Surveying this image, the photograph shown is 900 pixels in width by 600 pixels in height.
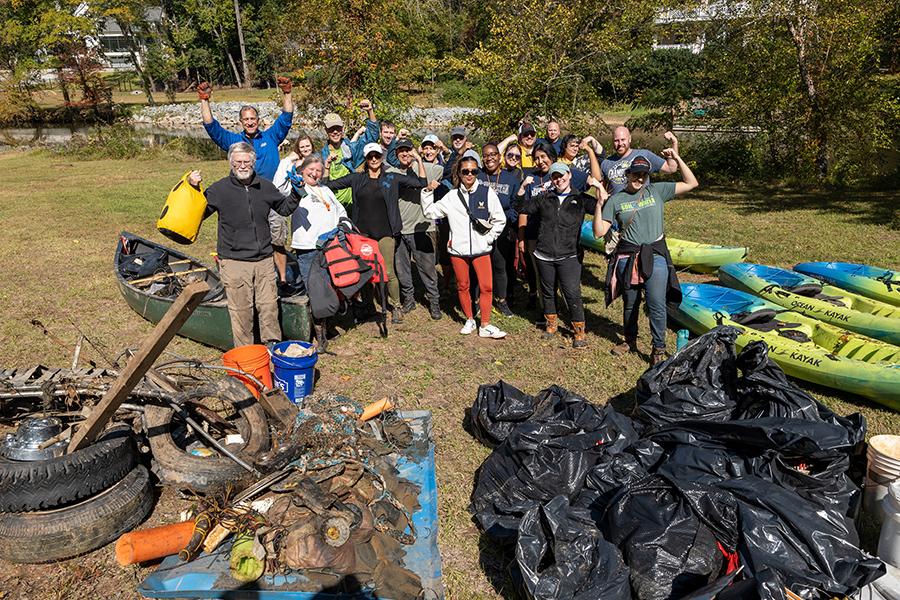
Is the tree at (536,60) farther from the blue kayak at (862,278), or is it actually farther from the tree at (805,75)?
the blue kayak at (862,278)

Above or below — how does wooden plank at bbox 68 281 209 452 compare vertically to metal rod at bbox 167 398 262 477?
above

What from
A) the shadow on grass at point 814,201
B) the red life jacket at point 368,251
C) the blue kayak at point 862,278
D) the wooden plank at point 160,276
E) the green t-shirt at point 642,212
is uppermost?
the green t-shirt at point 642,212

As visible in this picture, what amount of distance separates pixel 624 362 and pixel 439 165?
144 inches

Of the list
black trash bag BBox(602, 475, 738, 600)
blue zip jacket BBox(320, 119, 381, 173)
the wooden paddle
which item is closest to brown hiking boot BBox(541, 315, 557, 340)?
blue zip jacket BBox(320, 119, 381, 173)

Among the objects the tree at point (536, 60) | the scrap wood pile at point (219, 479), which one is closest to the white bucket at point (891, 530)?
the scrap wood pile at point (219, 479)

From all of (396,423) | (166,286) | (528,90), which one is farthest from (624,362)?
(528,90)

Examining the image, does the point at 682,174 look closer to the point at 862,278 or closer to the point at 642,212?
the point at 642,212

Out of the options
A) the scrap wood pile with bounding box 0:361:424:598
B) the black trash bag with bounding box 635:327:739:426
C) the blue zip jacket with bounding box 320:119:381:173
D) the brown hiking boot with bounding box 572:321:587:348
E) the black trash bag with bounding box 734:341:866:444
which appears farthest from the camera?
the blue zip jacket with bounding box 320:119:381:173

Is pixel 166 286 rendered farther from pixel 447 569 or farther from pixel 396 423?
pixel 447 569

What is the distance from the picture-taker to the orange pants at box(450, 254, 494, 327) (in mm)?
7340

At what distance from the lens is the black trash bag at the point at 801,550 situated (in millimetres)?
3264

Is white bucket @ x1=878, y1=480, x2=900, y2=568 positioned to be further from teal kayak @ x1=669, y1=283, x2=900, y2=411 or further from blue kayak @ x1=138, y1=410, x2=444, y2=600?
blue kayak @ x1=138, y1=410, x2=444, y2=600

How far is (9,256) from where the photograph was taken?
11.2 meters

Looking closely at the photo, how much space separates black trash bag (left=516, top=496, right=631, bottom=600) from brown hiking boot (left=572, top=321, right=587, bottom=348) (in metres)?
3.71
